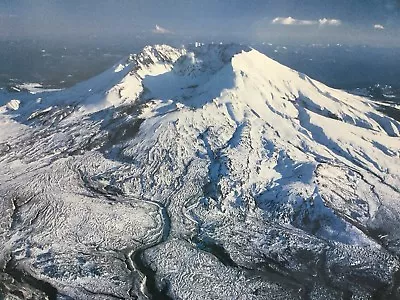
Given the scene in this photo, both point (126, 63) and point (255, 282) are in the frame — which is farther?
point (126, 63)

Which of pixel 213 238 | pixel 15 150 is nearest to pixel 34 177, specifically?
pixel 15 150

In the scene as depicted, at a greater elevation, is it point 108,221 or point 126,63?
point 126,63

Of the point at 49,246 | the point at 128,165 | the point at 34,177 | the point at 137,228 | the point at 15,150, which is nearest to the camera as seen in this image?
the point at 49,246

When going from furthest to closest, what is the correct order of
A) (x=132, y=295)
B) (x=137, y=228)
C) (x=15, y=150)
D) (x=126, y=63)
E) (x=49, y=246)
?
1. (x=126, y=63)
2. (x=15, y=150)
3. (x=137, y=228)
4. (x=49, y=246)
5. (x=132, y=295)

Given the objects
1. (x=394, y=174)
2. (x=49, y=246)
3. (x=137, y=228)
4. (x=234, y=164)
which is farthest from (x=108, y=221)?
(x=394, y=174)

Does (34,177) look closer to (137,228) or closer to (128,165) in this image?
(128,165)

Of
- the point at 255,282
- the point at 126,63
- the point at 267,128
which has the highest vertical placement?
the point at 126,63
